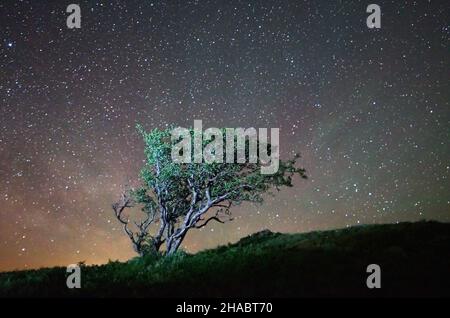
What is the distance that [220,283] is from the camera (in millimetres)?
15141

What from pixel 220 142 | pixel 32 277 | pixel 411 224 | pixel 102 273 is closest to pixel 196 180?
pixel 220 142

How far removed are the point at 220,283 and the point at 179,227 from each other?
11512mm

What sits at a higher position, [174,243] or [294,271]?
[174,243]

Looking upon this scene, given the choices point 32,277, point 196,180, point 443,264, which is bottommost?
point 32,277

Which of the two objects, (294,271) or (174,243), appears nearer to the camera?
(294,271)

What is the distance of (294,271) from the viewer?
1523 cm

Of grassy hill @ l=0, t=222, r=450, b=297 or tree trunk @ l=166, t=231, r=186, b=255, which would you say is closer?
grassy hill @ l=0, t=222, r=450, b=297

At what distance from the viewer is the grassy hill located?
13.7 metres

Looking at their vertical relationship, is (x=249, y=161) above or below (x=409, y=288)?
above

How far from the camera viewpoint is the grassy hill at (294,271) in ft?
44.9

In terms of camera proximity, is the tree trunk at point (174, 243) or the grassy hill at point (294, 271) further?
the tree trunk at point (174, 243)
